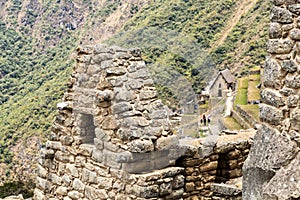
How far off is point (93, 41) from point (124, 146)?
69277 millimetres

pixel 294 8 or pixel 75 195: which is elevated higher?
pixel 294 8

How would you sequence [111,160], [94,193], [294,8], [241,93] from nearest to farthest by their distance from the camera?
[294,8] → [111,160] → [94,193] → [241,93]

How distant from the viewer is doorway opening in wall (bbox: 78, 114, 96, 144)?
660 centimetres

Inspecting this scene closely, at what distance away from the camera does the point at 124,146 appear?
5.77 m

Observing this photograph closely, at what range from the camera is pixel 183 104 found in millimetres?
A: 6418

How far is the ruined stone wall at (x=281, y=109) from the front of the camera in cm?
365

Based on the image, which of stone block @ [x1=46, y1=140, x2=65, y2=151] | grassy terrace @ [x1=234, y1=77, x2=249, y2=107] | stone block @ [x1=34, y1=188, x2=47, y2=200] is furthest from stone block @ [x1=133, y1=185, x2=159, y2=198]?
grassy terrace @ [x1=234, y1=77, x2=249, y2=107]

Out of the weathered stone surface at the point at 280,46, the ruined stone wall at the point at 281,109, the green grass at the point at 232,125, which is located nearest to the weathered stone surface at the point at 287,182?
the ruined stone wall at the point at 281,109

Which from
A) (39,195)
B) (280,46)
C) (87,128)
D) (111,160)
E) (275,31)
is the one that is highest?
(275,31)

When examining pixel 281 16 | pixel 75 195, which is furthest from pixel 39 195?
pixel 281 16

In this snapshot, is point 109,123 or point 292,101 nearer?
point 292,101

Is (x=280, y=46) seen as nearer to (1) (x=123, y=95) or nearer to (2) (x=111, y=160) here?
(1) (x=123, y=95)

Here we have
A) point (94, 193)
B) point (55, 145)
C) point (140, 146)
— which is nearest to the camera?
point (140, 146)

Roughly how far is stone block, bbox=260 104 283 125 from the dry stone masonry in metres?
1.96
